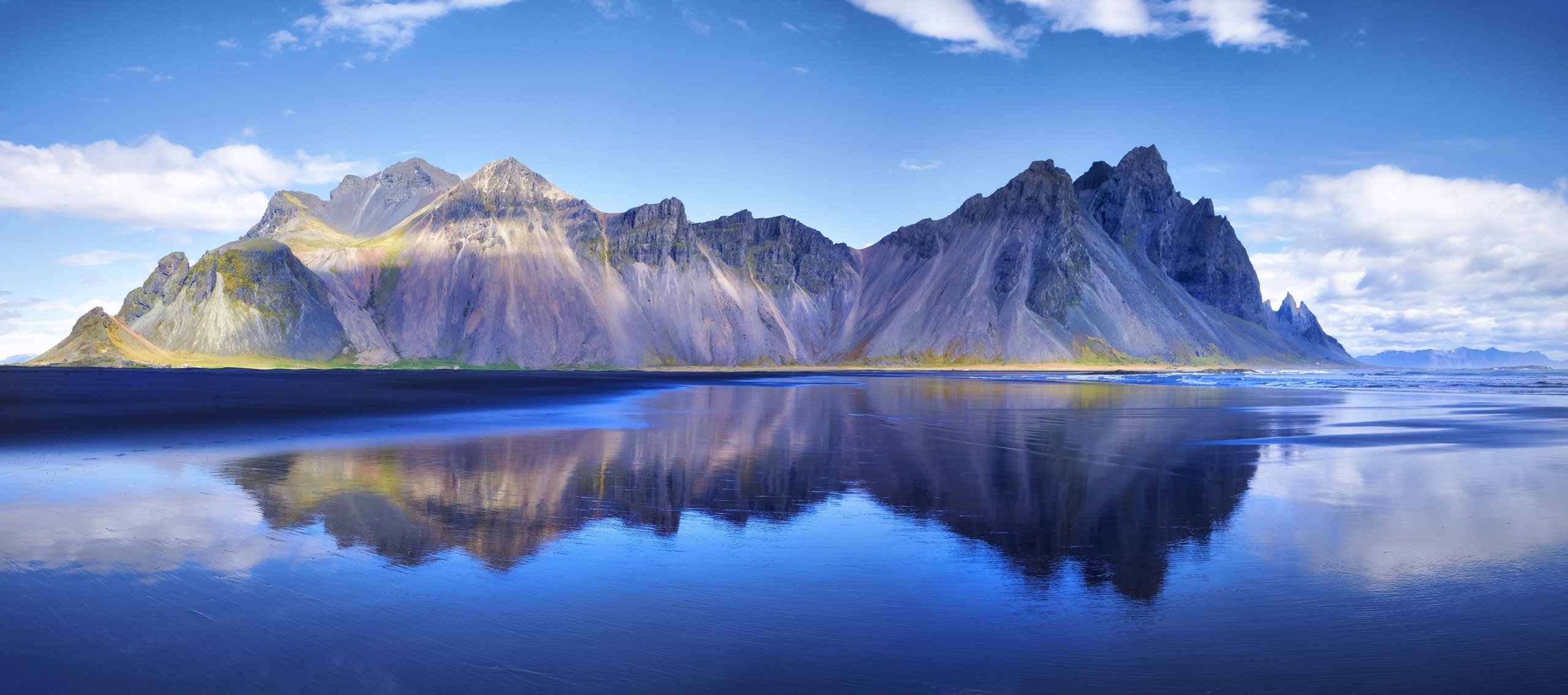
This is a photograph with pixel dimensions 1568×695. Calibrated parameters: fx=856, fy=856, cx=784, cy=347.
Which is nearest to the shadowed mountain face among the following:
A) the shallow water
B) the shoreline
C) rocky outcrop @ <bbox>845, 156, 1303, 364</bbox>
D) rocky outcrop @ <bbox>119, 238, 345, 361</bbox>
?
the shallow water

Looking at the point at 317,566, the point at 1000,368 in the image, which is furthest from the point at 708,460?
the point at 1000,368

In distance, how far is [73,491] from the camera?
17219 millimetres

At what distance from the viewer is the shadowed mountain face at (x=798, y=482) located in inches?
514

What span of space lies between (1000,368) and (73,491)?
155915 millimetres

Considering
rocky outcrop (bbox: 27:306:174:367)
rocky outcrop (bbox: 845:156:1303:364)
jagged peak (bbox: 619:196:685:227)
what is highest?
jagged peak (bbox: 619:196:685:227)

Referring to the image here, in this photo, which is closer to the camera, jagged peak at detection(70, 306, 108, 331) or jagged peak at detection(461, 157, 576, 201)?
jagged peak at detection(70, 306, 108, 331)

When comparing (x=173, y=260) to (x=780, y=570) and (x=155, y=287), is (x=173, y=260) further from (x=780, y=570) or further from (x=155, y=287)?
(x=780, y=570)

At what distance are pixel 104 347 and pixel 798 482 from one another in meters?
162

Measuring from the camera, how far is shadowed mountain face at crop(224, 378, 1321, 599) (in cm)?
1305

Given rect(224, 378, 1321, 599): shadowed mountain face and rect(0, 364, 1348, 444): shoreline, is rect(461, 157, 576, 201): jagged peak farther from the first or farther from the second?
rect(224, 378, 1321, 599): shadowed mountain face

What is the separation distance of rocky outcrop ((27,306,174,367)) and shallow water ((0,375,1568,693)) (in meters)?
141

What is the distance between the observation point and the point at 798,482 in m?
19.0

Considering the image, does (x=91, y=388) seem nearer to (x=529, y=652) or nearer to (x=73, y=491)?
(x=73, y=491)

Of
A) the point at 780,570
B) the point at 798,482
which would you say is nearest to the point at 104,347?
the point at 798,482
